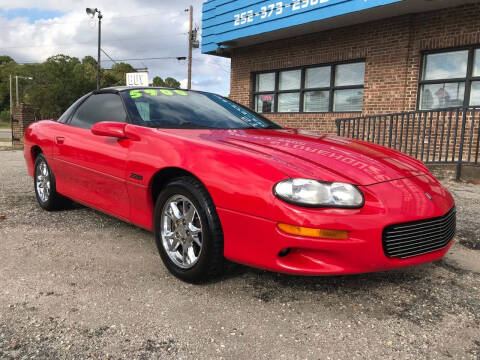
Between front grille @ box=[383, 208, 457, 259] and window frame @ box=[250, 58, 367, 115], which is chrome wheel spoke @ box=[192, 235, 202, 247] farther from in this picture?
window frame @ box=[250, 58, 367, 115]

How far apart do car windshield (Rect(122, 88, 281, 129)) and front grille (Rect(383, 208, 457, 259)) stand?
158cm

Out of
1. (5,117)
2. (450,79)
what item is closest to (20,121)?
(450,79)

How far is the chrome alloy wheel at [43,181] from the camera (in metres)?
4.20

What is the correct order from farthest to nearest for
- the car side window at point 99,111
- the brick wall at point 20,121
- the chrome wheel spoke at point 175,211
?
1. the brick wall at point 20,121
2. the car side window at point 99,111
3. the chrome wheel spoke at point 175,211

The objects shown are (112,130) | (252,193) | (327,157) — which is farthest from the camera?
(112,130)

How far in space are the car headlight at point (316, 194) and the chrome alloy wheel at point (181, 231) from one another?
62 cm

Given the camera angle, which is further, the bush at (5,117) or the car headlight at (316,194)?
the bush at (5,117)

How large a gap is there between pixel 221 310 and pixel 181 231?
0.60 m

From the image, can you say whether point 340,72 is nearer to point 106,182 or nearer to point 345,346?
point 106,182

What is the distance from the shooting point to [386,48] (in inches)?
346

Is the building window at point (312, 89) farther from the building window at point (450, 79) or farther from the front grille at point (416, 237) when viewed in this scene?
the front grille at point (416, 237)

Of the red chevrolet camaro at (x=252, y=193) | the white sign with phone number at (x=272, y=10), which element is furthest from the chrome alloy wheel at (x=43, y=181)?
the white sign with phone number at (x=272, y=10)

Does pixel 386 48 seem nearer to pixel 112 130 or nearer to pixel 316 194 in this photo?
pixel 112 130

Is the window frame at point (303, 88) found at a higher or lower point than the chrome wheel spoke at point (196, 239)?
higher
